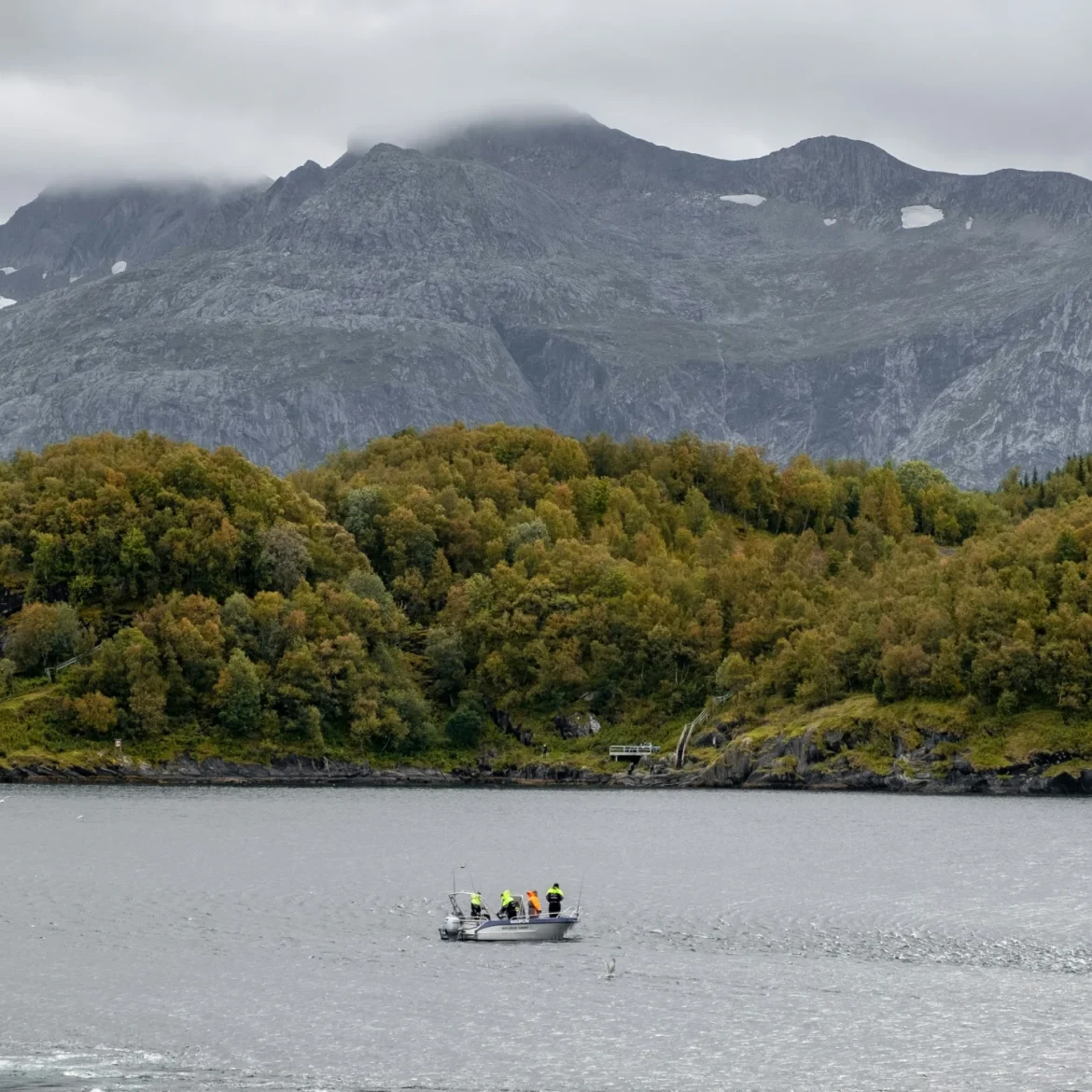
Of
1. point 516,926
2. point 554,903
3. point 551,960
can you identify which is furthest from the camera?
point 554,903

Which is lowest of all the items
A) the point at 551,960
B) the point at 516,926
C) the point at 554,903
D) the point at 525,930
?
the point at 551,960

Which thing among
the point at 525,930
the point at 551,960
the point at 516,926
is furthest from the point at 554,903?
the point at 551,960

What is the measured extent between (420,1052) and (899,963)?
95.1 ft

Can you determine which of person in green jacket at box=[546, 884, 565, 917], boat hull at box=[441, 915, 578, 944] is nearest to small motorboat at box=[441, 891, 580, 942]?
boat hull at box=[441, 915, 578, 944]

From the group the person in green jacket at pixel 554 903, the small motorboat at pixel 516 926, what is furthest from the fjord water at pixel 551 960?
the person in green jacket at pixel 554 903

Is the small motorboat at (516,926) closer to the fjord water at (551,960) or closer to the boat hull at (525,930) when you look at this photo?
the boat hull at (525,930)

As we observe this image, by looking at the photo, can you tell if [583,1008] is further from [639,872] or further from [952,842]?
[952,842]

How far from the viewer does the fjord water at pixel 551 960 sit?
6462 centimetres

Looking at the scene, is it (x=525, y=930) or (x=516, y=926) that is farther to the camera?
(x=525, y=930)

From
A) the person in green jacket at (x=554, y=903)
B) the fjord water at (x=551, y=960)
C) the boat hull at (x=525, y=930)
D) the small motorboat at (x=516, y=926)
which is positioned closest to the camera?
the fjord water at (x=551, y=960)

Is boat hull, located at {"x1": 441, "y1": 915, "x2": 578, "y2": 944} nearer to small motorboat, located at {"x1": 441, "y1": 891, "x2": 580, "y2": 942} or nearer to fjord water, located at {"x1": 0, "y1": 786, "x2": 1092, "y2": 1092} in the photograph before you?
small motorboat, located at {"x1": 441, "y1": 891, "x2": 580, "y2": 942}

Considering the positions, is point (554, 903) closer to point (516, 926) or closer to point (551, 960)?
point (516, 926)

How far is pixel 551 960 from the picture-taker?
3396 inches

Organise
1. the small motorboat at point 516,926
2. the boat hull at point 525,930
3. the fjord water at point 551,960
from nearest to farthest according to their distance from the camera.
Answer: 1. the fjord water at point 551,960
2. the small motorboat at point 516,926
3. the boat hull at point 525,930
